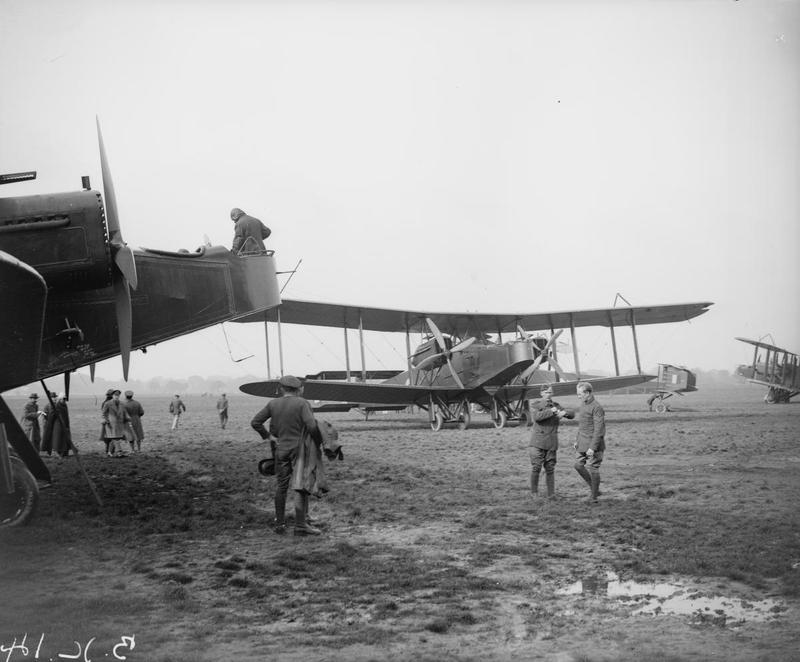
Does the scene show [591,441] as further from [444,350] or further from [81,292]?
[444,350]

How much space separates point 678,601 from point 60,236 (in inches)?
228

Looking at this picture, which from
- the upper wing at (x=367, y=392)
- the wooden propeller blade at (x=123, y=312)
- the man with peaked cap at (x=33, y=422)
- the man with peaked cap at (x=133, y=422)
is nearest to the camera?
the wooden propeller blade at (x=123, y=312)

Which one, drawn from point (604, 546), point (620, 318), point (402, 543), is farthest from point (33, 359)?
point (620, 318)

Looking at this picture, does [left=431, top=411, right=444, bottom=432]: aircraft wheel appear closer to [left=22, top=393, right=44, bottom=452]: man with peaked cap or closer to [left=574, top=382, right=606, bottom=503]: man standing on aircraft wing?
[left=22, top=393, right=44, bottom=452]: man with peaked cap

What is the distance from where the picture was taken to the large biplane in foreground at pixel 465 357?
21016mm

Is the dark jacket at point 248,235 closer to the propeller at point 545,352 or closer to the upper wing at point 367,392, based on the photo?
the upper wing at point 367,392

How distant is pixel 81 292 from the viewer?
7.29 meters

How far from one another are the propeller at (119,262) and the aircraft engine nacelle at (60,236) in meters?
0.08

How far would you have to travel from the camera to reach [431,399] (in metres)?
22.5

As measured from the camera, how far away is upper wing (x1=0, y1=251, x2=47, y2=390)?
4.82 metres

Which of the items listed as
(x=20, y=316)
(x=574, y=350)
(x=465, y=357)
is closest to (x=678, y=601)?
(x=20, y=316)

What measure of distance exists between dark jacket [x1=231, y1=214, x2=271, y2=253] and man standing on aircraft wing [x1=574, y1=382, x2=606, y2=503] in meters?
4.71

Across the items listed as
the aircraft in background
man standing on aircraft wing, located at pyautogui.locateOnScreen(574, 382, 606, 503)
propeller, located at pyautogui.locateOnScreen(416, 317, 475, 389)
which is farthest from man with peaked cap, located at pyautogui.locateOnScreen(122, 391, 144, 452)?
the aircraft in background

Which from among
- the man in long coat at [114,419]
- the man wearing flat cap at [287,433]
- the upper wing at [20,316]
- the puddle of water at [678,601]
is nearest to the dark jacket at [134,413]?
the man in long coat at [114,419]
